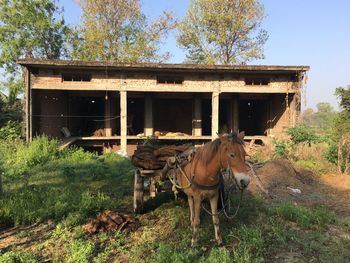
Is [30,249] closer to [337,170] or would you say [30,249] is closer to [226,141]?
[226,141]

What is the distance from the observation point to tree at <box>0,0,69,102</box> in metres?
30.9

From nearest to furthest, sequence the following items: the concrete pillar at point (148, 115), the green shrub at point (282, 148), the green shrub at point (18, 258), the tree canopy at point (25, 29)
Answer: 1. the green shrub at point (18, 258)
2. the green shrub at point (282, 148)
3. the concrete pillar at point (148, 115)
4. the tree canopy at point (25, 29)

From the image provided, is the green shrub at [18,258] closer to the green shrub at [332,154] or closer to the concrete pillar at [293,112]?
the green shrub at [332,154]

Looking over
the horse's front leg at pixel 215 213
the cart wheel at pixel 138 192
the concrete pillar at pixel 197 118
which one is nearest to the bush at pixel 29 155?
the cart wheel at pixel 138 192

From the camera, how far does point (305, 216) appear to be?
600cm

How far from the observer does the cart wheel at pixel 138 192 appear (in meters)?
6.48

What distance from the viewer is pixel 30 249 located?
5141mm

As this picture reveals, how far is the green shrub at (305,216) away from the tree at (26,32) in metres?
29.2

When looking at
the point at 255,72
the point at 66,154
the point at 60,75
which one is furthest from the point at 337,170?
the point at 60,75

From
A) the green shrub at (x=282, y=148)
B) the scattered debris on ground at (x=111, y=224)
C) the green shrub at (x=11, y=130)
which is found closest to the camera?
the scattered debris on ground at (x=111, y=224)

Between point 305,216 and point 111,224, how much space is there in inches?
141

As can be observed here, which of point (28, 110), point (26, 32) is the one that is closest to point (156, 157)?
point (28, 110)

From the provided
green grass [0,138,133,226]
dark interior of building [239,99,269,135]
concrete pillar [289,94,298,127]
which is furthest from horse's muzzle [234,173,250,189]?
dark interior of building [239,99,269,135]

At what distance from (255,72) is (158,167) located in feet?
38.5
